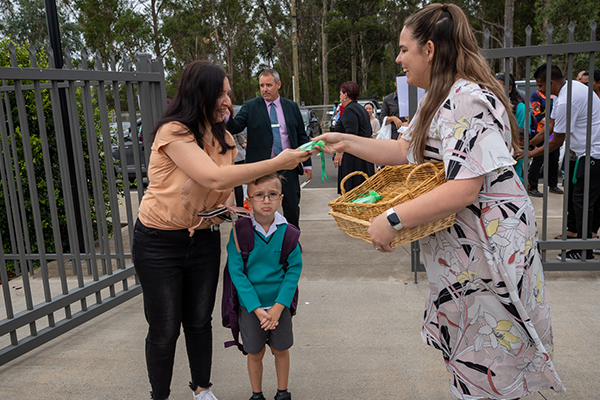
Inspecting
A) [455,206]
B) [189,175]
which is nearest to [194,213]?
[189,175]

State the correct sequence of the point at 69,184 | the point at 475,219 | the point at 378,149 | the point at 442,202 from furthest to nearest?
the point at 69,184, the point at 378,149, the point at 475,219, the point at 442,202

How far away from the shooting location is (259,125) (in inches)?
218

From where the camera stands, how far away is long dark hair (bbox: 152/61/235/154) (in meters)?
2.26

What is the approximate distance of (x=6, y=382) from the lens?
3096 mm

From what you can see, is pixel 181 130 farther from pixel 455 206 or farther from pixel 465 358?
pixel 465 358

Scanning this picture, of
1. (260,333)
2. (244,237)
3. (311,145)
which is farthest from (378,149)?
(260,333)

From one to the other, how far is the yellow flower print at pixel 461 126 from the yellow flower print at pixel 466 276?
0.51m

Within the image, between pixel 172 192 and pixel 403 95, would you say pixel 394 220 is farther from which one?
pixel 403 95

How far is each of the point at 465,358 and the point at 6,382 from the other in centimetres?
276

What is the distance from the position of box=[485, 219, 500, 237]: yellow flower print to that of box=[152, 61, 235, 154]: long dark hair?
4.16 feet

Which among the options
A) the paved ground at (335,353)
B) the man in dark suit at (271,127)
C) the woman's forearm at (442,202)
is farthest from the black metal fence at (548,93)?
the woman's forearm at (442,202)

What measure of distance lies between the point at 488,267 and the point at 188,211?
1.32 metres

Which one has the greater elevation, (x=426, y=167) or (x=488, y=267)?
(x=426, y=167)

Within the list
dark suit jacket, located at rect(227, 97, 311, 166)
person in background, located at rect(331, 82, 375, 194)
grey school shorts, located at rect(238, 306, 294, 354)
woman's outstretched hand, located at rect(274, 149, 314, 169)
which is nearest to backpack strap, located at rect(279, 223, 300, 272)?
grey school shorts, located at rect(238, 306, 294, 354)
